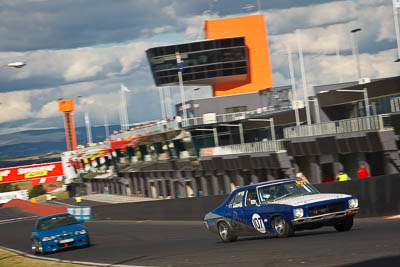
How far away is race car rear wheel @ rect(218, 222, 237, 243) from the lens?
1658 centimetres

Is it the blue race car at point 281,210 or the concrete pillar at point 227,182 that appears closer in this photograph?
the blue race car at point 281,210

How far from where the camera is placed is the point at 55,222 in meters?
21.6

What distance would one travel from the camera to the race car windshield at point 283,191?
15.0 meters

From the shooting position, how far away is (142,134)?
80875mm

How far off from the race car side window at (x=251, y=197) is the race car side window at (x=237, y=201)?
0.89ft

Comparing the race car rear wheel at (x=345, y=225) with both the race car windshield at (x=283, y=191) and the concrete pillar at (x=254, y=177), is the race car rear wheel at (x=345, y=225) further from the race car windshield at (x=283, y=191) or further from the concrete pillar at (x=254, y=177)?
the concrete pillar at (x=254, y=177)

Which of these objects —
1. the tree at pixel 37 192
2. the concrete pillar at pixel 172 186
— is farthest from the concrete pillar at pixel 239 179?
the tree at pixel 37 192

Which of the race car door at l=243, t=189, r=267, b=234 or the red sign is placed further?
the red sign

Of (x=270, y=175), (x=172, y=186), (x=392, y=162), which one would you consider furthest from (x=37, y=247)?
(x=172, y=186)

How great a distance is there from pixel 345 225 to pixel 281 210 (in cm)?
179

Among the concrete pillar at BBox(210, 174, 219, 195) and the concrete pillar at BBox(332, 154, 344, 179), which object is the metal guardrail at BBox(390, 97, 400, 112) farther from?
the concrete pillar at BBox(210, 174, 219, 195)

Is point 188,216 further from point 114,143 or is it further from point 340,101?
point 114,143

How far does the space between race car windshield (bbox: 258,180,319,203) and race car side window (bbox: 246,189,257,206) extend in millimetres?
189

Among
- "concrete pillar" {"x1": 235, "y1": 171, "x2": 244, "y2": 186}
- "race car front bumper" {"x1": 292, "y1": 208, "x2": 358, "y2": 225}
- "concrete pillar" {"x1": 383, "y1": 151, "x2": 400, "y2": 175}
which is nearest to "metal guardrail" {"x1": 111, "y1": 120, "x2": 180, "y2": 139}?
"concrete pillar" {"x1": 235, "y1": 171, "x2": 244, "y2": 186}
